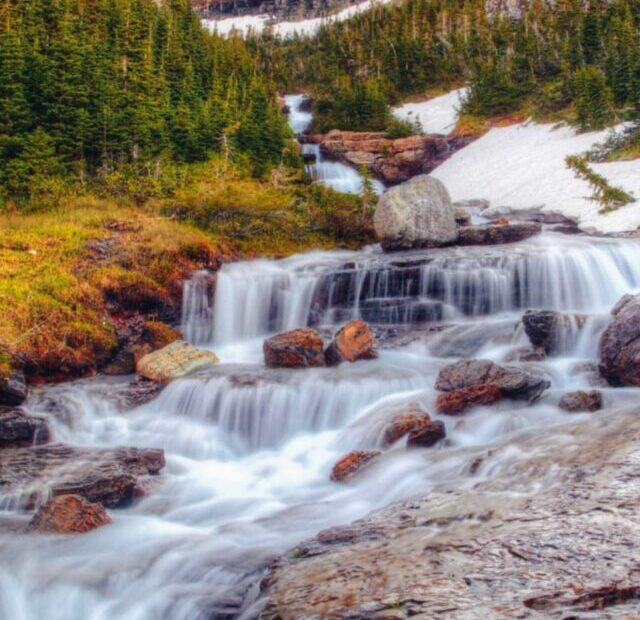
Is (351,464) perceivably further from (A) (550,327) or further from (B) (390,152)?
(B) (390,152)

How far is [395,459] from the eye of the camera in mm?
8805

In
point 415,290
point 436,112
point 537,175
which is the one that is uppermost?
point 436,112

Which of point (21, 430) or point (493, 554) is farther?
point (21, 430)

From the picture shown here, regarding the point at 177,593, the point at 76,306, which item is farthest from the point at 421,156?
the point at 177,593

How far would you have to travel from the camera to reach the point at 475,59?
57625 millimetres

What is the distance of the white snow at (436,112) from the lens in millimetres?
49625

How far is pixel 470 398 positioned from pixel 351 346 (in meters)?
4.07

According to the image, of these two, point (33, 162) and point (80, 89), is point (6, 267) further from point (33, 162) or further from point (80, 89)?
point (80, 89)

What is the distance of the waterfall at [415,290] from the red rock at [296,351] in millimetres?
3419

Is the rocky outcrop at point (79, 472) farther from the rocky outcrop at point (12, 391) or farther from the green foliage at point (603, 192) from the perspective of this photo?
the green foliage at point (603, 192)

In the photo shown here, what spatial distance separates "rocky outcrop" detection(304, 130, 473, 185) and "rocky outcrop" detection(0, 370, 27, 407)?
32.4 meters

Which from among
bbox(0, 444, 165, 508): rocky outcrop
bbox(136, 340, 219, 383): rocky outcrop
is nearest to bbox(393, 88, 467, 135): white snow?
bbox(136, 340, 219, 383): rocky outcrop

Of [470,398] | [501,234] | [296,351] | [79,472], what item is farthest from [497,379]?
[501,234]

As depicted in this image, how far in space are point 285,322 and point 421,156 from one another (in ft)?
95.3
